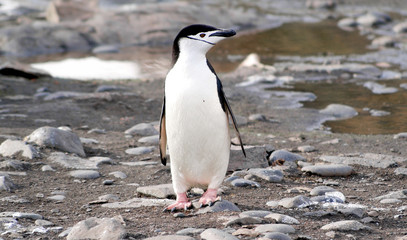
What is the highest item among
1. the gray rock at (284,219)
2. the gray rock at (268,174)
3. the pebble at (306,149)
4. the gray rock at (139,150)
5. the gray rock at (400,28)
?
the gray rock at (284,219)

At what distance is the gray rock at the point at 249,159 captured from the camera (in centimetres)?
521

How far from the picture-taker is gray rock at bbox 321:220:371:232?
138 inches

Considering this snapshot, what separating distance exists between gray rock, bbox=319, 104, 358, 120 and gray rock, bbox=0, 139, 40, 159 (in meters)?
3.80

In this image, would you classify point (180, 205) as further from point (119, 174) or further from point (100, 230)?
point (119, 174)

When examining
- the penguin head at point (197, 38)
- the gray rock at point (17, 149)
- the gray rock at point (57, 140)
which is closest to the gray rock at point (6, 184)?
the gray rock at point (17, 149)

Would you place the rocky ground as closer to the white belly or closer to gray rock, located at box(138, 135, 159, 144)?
gray rock, located at box(138, 135, 159, 144)

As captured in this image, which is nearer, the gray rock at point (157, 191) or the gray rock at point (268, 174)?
the gray rock at point (157, 191)

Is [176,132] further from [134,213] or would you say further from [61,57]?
[61,57]

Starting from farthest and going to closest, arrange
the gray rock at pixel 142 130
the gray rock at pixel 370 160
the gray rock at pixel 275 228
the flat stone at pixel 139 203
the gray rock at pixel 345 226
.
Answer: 1. the gray rock at pixel 142 130
2. the gray rock at pixel 370 160
3. the flat stone at pixel 139 203
4. the gray rock at pixel 345 226
5. the gray rock at pixel 275 228

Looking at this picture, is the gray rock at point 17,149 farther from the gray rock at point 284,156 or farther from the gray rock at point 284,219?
the gray rock at point 284,219

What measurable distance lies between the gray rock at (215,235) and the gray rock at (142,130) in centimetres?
338

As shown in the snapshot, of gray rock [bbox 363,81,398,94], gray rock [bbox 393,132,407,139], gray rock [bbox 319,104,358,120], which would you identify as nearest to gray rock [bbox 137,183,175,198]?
gray rock [bbox 393,132,407,139]

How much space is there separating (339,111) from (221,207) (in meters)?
4.27

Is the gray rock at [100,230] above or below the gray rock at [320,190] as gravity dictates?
above
